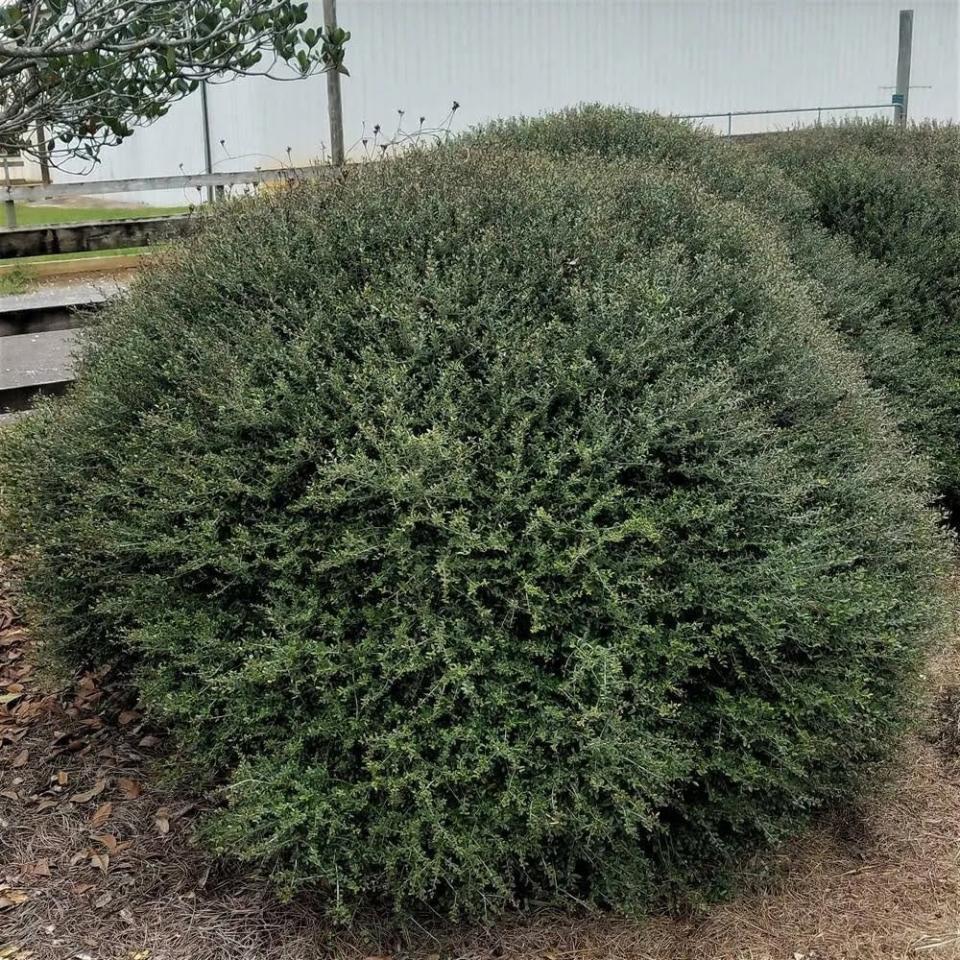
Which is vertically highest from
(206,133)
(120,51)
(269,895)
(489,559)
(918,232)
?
(206,133)

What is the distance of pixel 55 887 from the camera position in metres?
2.91

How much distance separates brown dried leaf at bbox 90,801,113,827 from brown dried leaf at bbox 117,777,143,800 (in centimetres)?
6

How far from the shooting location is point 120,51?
2.74 m

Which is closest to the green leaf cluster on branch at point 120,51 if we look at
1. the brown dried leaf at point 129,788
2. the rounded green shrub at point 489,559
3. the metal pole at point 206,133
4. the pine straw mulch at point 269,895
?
the rounded green shrub at point 489,559

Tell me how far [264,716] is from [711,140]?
451cm

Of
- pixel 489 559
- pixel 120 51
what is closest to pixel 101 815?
pixel 489 559

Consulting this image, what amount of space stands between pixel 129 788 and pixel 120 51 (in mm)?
2229

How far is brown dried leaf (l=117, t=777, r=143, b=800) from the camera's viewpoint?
3.25 m

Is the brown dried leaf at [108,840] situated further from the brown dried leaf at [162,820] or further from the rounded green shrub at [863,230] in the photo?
the rounded green shrub at [863,230]

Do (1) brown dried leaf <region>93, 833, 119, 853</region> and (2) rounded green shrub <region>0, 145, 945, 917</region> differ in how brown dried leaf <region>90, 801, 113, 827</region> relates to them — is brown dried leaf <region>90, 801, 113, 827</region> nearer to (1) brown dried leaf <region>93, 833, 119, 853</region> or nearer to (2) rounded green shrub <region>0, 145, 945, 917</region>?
(1) brown dried leaf <region>93, 833, 119, 853</region>

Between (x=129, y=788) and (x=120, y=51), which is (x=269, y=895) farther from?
(x=120, y=51)

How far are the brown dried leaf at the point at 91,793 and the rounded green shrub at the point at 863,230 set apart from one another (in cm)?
338

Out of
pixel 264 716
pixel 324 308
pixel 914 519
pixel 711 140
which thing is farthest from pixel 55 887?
pixel 711 140

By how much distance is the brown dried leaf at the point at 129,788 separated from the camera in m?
3.25
